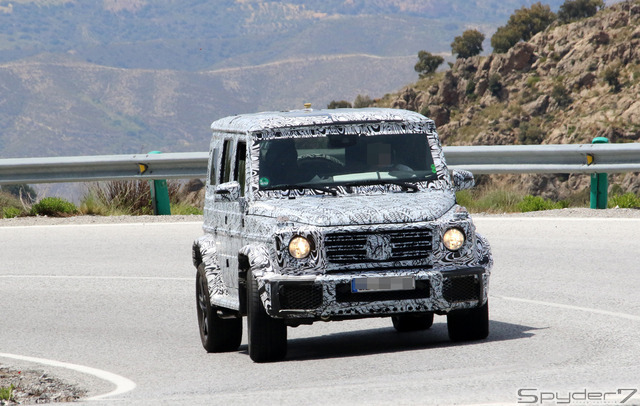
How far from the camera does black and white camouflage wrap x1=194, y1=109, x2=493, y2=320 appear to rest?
7.75 meters

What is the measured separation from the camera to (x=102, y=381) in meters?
8.09

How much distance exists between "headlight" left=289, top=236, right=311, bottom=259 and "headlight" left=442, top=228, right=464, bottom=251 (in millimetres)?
999

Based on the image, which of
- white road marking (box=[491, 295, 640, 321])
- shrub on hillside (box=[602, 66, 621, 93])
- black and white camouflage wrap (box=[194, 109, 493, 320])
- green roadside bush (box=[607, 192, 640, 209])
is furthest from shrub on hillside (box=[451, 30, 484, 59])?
black and white camouflage wrap (box=[194, 109, 493, 320])

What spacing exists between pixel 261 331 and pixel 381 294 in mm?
954

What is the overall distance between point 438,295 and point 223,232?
2.17m

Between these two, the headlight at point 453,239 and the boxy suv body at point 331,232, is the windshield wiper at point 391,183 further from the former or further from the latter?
the headlight at point 453,239

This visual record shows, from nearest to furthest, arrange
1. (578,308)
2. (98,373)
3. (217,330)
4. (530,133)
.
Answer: (98,373) → (217,330) → (578,308) → (530,133)

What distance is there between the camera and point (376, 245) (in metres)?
7.77

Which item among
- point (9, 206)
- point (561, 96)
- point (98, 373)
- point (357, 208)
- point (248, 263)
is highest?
point (357, 208)

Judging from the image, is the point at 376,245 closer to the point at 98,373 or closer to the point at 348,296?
the point at 348,296

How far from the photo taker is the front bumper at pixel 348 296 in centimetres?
771

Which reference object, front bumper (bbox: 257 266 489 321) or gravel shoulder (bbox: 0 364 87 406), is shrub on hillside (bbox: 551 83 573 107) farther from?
gravel shoulder (bbox: 0 364 87 406)

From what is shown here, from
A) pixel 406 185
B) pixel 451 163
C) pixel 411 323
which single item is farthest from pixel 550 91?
pixel 406 185

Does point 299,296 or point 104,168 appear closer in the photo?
point 299,296
